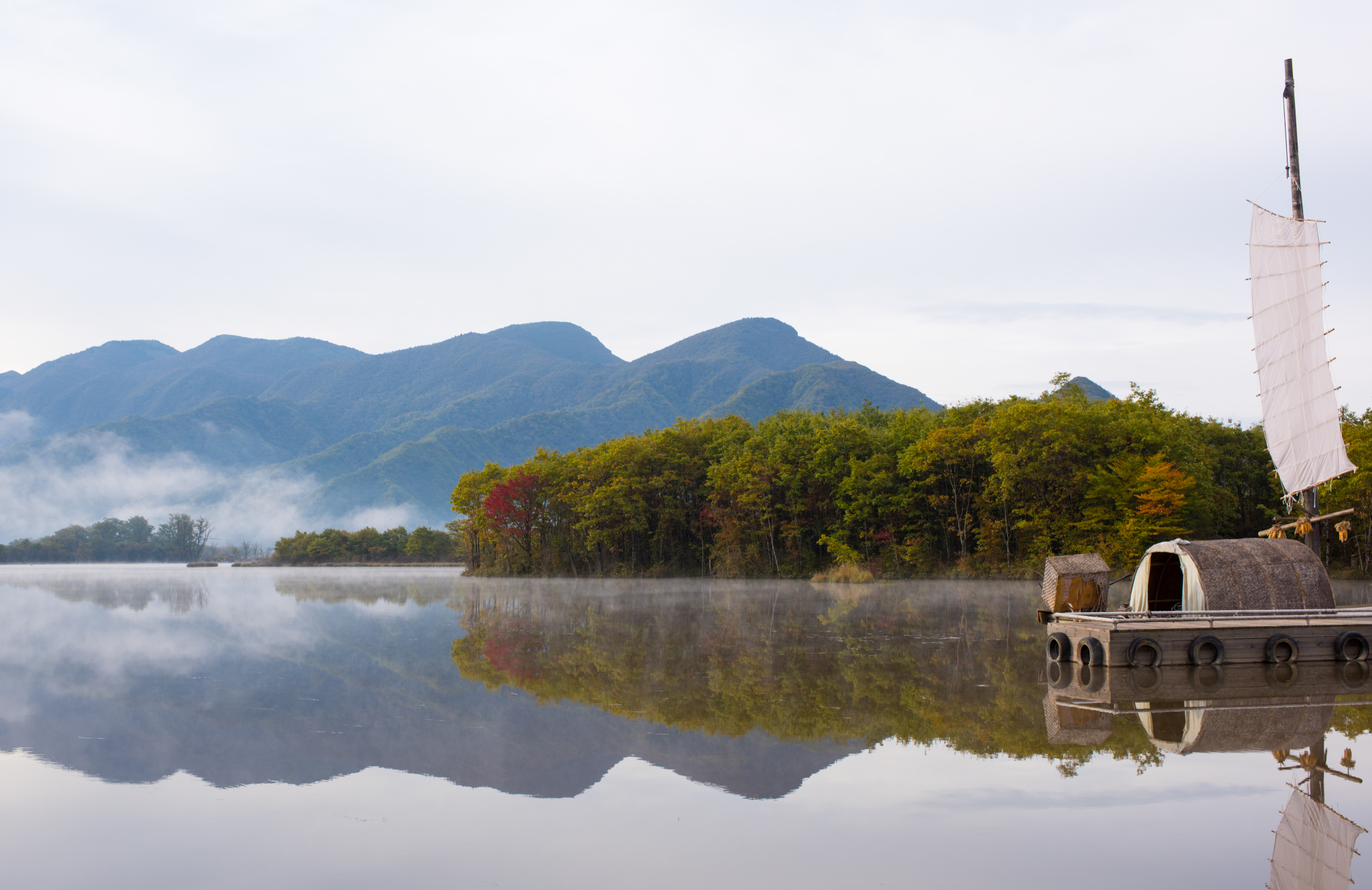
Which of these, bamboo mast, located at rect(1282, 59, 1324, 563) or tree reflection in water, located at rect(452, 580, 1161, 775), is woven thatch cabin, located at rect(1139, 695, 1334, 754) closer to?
tree reflection in water, located at rect(452, 580, 1161, 775)

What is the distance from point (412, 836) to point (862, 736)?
430cm

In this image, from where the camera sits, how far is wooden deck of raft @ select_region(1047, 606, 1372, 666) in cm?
1284

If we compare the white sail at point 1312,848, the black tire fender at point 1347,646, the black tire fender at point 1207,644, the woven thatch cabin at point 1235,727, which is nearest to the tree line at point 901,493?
the black tire fender at point 1347,646

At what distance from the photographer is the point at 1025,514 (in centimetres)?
3875

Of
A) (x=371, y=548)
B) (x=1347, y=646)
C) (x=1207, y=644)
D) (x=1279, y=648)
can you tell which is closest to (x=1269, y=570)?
(x=1347, y=646)

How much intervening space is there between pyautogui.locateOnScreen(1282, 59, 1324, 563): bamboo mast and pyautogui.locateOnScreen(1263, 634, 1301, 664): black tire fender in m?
5.94

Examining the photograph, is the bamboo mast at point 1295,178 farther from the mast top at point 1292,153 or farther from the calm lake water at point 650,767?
the calm lake water at point 650,767

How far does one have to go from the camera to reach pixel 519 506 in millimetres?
54062

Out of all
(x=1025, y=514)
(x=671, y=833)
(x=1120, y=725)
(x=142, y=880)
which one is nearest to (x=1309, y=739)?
(x=1120, y=725)

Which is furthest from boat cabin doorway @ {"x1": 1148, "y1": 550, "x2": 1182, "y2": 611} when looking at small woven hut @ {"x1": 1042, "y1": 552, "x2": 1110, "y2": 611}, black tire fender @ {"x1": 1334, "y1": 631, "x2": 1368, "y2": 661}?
black tire fender @ {"x1": 1334, "y1": 631, "x2": 1368, "y2": 661}

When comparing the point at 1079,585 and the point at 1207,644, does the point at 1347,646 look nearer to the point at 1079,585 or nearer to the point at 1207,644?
the point at 1207,644

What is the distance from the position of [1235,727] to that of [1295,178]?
14.9 metres

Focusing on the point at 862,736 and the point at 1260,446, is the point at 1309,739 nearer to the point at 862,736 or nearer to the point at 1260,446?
the point at 862,736

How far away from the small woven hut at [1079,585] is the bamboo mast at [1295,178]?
5.86 m
